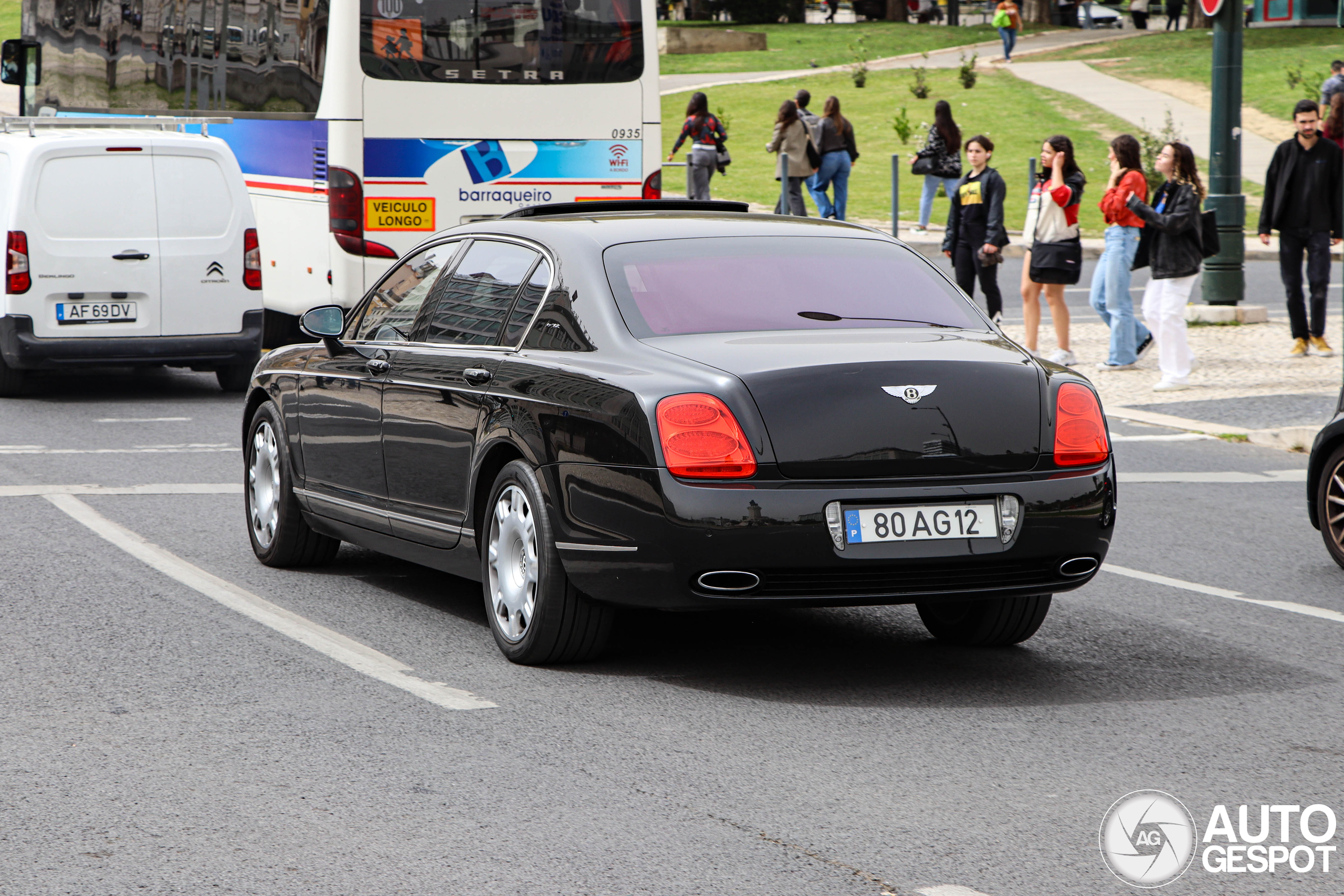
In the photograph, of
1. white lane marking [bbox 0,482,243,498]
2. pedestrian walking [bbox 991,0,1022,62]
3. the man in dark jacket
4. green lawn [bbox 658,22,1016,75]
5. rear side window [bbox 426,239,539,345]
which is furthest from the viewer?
green lawn [bbox 658,22,1016,75]

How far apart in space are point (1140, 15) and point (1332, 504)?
72349 millimetres

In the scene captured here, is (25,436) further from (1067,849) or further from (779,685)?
(1067,849)

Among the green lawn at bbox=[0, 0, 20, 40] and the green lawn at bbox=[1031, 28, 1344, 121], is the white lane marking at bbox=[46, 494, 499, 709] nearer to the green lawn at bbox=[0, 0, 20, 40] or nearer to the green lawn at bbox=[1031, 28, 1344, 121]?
the green lawn at bbox=[1031, 28, 1344, 121]

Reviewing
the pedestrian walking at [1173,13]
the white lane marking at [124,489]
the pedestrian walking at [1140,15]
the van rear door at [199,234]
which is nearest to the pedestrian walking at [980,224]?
the van rear door at [199,234]

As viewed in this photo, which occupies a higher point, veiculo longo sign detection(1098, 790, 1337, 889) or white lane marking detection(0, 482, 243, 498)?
veiculo longo sign detection(1098, 790, 1337, 889)

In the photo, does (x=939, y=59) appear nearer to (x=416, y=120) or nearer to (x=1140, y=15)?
(x=1140, y=15)

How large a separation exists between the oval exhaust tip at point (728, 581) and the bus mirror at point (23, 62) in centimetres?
1942

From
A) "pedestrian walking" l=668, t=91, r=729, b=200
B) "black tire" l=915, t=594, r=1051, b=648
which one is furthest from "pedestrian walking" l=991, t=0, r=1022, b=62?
"black tire" l=915, t=594, r=1051, b=648

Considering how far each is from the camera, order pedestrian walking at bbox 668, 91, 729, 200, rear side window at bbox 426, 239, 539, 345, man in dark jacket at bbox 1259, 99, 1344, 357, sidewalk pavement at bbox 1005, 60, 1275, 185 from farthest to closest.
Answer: sidewalk pavement at bbox 1005, 60, 1275, 185 < pedestrian walking at bbox 668, 91, 729, 200 < man in dark jacket at bbox 1259, 99, 1344, 357 < rear side window at bbox 426, 239, 539, 345

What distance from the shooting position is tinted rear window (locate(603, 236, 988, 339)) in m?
6.17

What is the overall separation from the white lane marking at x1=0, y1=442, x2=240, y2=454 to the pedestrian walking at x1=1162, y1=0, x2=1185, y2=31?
67779mm

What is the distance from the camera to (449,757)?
5.04 metres

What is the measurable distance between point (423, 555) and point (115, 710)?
156cm

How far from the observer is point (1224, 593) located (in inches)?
301
